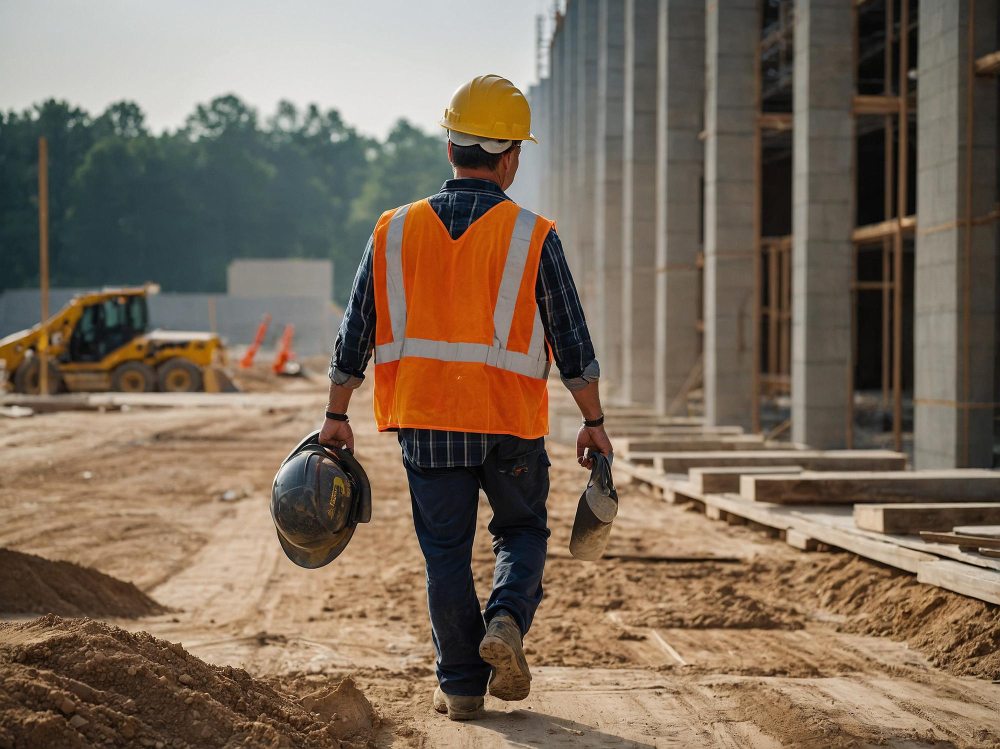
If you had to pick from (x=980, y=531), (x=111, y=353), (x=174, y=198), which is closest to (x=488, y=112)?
(x=980, y=531)

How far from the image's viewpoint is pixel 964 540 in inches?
215

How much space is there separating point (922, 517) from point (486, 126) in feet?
12.9

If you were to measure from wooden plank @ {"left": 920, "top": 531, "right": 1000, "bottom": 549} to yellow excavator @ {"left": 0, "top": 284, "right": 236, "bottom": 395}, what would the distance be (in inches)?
868

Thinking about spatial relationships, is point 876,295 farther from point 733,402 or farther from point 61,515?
point 61,515

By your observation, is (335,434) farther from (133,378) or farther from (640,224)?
(133,378)

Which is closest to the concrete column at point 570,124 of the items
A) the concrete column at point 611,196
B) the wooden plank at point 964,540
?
the concrete column at point 611,196

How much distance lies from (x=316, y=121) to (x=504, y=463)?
102799mm

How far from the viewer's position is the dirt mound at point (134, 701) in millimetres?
2732

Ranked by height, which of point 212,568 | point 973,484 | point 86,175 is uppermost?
point 86,175

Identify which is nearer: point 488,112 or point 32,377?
point 488,112

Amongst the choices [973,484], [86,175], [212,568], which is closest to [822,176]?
[973,484]

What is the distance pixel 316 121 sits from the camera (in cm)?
10219

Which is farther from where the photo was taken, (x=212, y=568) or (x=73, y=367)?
(x=73, y=367)

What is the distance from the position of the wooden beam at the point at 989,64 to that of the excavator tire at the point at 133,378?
20912mm
